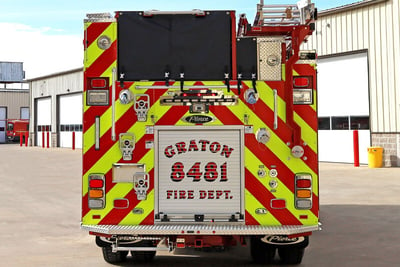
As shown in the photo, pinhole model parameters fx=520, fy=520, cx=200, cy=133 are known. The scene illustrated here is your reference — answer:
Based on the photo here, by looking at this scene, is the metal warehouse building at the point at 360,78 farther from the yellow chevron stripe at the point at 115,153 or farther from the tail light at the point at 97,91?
the tail light at the point at 97,91

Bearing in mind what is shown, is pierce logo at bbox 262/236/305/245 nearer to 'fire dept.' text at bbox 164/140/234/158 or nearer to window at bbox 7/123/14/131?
'fire dept.' text at bbox 164/140/234/158

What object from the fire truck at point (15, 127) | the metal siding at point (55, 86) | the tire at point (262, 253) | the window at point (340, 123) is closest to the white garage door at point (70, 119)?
the metal siding at point (55, 86)

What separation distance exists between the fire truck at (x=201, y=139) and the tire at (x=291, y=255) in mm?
417

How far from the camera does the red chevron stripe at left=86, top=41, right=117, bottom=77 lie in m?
5.32

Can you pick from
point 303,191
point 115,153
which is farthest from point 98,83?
point 303,191

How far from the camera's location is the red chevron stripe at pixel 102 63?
532 cm

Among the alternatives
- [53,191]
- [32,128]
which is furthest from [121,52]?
[32,128]

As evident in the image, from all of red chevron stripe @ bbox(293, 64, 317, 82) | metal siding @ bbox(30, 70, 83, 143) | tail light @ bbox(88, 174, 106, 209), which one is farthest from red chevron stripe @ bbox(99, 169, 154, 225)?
metal siding @ bbox(30, 70, 83, 143)

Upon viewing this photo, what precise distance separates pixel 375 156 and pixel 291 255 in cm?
1481

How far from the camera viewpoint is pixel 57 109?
4475 centimetres

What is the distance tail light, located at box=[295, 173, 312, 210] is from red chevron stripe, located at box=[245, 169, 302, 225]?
0.46 ft

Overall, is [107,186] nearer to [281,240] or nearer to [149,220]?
[149,220]

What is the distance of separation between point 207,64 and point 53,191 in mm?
9188

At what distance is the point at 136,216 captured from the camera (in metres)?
5.27
